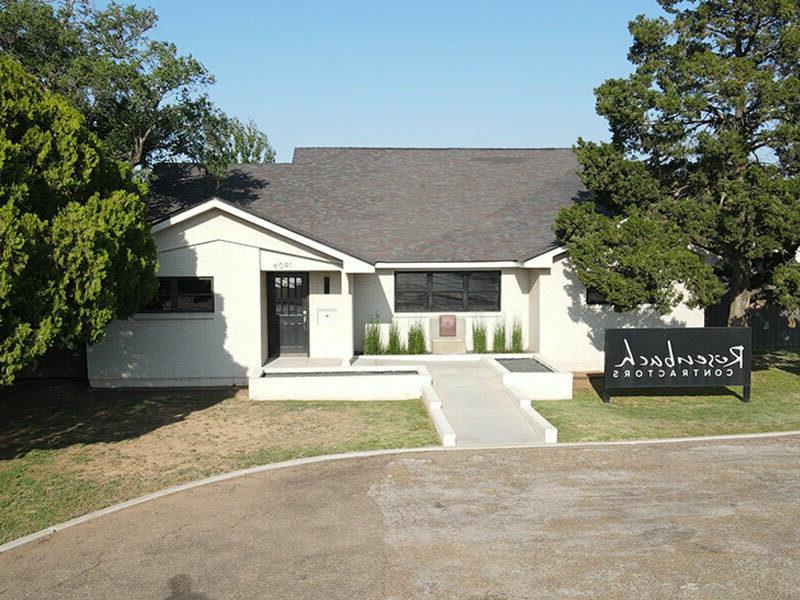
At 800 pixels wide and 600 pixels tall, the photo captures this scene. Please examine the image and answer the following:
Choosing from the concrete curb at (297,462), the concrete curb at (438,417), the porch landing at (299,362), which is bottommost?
the concrete curb at (297,462)

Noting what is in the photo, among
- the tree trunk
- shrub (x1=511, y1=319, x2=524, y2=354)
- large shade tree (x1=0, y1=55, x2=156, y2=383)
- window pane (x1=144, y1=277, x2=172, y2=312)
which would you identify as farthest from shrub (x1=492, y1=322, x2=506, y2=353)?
large shade tree (x1=0, y1=55, x2=156, y2=383)

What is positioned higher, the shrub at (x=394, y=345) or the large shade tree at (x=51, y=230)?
the large shade tree at (x=51, y=230)

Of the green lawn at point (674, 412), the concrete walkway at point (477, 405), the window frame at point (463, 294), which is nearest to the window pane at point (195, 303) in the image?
the concrete walkway at point (477, 405)

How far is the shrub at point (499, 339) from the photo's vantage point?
19.6m

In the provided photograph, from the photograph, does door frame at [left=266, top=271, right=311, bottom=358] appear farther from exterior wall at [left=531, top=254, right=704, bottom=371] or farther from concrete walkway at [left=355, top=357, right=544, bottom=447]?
exterior wall at [left=531, top=254, right=704, bottom=371]

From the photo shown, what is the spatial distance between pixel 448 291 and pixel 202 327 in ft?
23.3

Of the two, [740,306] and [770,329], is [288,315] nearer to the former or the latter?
[740,306]

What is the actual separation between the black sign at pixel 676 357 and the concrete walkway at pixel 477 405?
2573 mm

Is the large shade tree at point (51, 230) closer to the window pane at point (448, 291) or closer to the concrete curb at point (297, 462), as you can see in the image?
the concrete curb at point (297, 462)

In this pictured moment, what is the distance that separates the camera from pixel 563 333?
18.6 metres

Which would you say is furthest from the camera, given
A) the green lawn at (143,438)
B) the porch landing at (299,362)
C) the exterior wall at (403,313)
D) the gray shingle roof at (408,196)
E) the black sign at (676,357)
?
the gray shingle roof at (408,196)

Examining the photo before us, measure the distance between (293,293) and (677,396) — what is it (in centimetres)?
1022

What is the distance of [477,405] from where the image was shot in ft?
45.9

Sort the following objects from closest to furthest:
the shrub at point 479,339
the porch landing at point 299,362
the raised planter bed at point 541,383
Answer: the raised planter bed at point 541,383, the porch landing at point 299,362, the shrub at point 479,339
